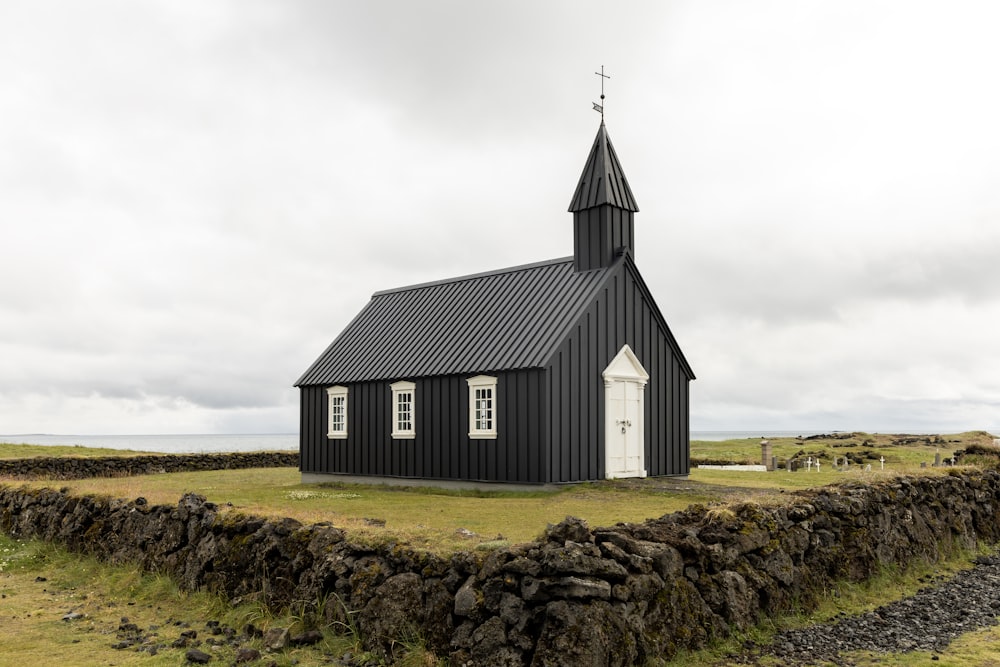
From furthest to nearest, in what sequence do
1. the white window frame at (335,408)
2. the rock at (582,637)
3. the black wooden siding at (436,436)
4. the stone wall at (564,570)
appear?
the white window frame at (335,408) → the black wooden siding at (436,436) → the stone wall at (564,570) → the rock at (582,637)

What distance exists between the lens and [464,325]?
26.9 metres

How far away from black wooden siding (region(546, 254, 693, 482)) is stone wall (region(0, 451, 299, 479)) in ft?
71.6

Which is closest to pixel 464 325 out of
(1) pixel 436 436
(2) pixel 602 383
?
(1) pixel 436 436

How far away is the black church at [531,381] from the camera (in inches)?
897

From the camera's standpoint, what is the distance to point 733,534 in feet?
39.3

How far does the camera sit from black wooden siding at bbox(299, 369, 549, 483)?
73.8 ft

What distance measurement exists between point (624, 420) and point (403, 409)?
7194mm

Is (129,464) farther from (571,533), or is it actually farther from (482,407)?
(571,533)

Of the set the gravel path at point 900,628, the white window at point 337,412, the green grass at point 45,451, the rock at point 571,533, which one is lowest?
the gravel path at point 900,628

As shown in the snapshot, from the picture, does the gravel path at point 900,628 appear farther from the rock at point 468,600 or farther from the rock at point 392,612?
the rock at point 392,612

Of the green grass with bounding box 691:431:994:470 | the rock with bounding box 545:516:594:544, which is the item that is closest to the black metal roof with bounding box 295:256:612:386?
the rock with bounding box 545:516:594:544

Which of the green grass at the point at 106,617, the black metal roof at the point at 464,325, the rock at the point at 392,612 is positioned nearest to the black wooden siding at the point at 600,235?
the black metal roof at the point at 464,325

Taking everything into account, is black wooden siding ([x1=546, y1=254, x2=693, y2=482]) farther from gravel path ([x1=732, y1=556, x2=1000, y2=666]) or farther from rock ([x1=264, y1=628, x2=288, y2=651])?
rock ([x1=264, y1=628, x2=288, y2=651])

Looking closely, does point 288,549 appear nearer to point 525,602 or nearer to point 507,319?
point 525,602
